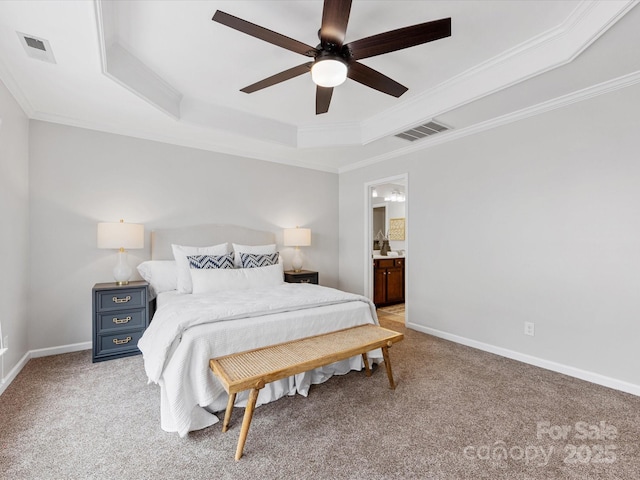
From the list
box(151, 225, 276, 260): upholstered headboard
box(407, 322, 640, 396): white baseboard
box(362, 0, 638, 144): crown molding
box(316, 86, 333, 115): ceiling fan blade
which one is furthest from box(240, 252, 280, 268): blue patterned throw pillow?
box(407, 322, 640, 396): white baseboard

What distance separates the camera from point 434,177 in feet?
12.7

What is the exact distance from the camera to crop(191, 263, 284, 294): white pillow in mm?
3109

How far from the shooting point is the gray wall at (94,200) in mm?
3133

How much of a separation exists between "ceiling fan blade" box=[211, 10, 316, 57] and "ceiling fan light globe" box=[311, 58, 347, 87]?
0.10m

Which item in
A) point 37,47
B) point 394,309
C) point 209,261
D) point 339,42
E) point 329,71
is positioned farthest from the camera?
point 394,309

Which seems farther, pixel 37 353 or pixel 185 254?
pixel 185 254

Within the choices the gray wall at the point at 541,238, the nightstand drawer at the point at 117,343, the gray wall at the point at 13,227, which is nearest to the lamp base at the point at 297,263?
the gray wall at the point at 541,238

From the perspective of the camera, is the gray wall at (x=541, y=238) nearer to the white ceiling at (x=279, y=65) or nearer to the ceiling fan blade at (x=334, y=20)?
the white ceiling at (x=279, y=65)

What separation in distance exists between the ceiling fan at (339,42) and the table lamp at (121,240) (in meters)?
2.15

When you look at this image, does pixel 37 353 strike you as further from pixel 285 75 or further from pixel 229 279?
pixel 285 75

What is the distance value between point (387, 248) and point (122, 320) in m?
4.64

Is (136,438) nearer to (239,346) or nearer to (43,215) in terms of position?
(239,346)

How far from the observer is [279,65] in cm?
263

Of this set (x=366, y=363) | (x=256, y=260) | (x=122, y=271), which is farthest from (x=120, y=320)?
(x=366, y=363)
